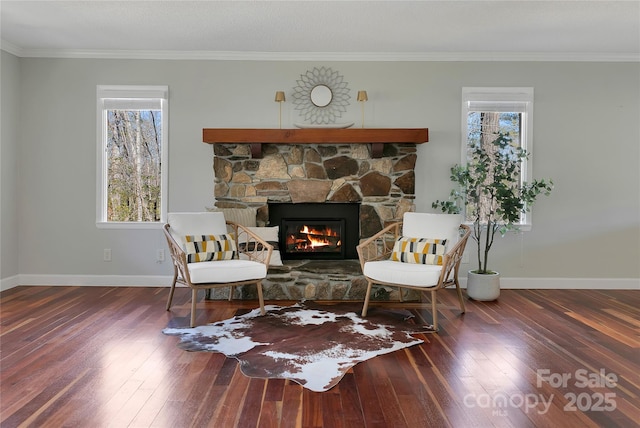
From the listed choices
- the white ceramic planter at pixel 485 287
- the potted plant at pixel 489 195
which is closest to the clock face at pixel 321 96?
the potted plant at pixel 489 195

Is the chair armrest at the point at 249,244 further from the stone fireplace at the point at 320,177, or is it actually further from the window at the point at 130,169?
the window at the point at 130,169

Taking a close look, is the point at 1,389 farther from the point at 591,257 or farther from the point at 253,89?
the point at 591,257

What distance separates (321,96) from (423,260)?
84.8 inches

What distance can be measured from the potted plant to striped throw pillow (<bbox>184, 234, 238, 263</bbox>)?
2.17m

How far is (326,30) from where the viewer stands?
14.8 ft

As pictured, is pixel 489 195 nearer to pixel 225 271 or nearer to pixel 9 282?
pixel 225 271

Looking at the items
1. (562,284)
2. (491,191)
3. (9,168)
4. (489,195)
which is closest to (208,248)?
(9,168)

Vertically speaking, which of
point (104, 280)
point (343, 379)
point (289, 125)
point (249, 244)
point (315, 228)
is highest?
point (289, 125)

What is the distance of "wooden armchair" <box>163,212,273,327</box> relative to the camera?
3891 millimetres

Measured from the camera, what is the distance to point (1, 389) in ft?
8.42

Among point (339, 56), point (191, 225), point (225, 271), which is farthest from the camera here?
point (339, 56)

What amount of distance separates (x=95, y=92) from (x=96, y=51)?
1.37 ft

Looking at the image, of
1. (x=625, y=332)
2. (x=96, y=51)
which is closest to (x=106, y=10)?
(x=96, y=51)

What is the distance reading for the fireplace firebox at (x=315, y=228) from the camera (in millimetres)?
5371
